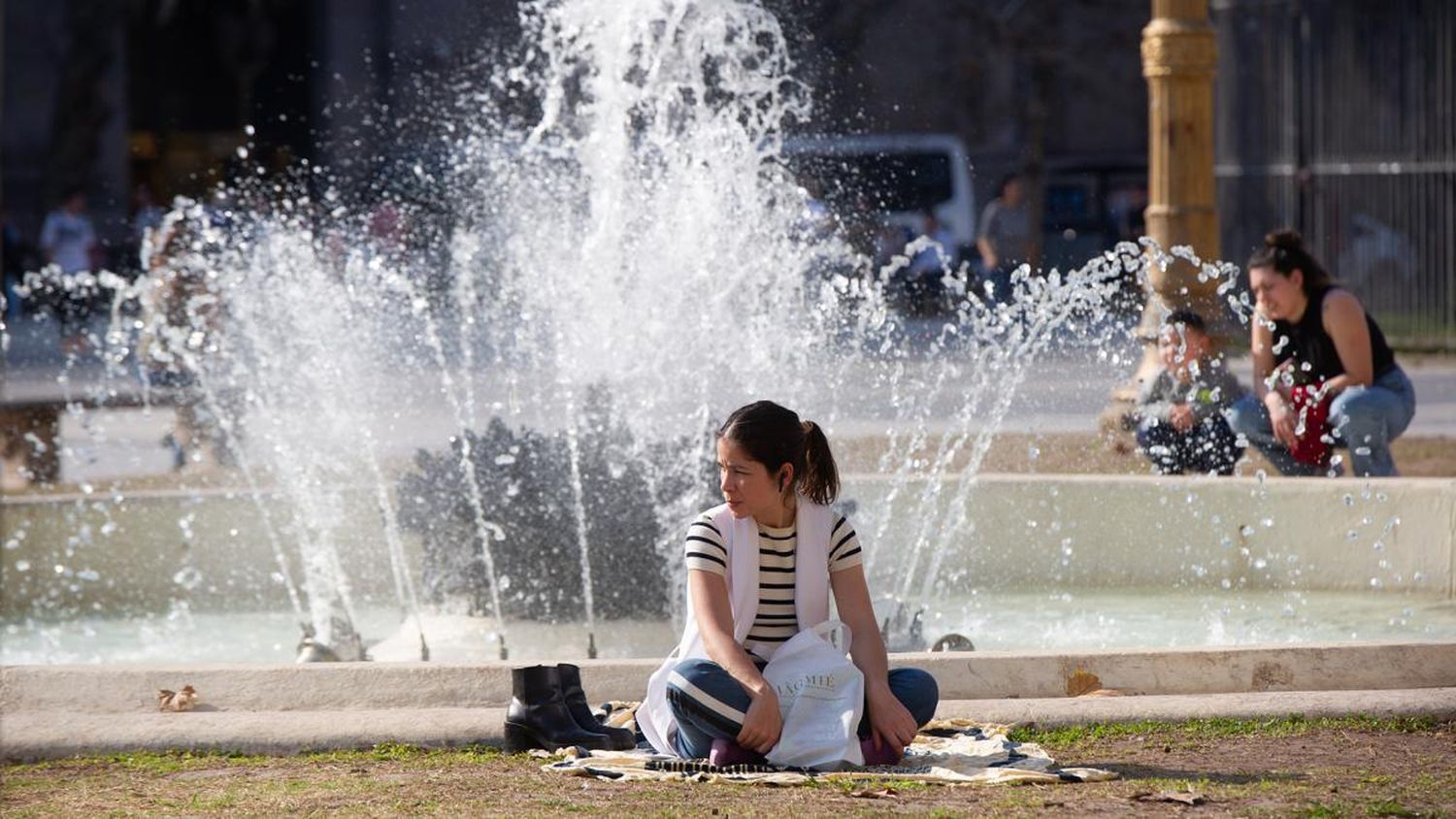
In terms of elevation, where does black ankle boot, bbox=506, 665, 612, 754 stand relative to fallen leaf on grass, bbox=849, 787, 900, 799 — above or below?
above

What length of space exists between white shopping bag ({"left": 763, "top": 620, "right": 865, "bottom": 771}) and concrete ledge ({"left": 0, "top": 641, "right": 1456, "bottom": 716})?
74cm

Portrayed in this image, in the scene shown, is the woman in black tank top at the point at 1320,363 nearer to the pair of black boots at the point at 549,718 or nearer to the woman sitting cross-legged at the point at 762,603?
the woman sitting cross-legged at the point at 762,603

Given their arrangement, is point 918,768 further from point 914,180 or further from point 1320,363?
point 914,180

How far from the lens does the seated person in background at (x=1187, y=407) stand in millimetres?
9039

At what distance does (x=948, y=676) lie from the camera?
554cm

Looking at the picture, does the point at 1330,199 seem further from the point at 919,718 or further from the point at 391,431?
the point at 919,718

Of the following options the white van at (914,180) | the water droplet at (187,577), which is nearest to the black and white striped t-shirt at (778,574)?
the water droplet at (187,577)

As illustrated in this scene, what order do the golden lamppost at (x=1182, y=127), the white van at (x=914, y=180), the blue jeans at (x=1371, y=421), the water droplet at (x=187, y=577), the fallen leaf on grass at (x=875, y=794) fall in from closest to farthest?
the fallen leaf on grass at (x=875, y=794) < the blue jeans at (x=1371, y=421) < the water droplet at (x=187, y=577) < the golden lamppost at (x=1182, y=127) < the white van at (x=914, y=180)

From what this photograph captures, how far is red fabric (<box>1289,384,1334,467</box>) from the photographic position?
864 cm

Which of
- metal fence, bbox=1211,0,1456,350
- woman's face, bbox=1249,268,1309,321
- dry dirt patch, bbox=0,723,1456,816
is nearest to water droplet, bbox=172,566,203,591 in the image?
dry dirt patch, bbox=0,723,1456,816

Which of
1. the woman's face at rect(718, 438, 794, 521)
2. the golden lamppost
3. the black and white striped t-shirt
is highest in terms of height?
the golden lamppost

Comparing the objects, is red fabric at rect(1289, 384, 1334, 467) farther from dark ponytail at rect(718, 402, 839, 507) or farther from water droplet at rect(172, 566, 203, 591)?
water droplet at rect(172, 566, 203, 591)

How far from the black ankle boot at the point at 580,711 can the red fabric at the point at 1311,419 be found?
4.29 metres

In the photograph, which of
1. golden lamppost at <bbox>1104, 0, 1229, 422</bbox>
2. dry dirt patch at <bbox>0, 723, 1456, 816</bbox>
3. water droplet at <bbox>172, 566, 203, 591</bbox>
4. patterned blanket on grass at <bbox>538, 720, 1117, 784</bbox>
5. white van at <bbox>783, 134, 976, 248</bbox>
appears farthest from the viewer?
white van at <bbox>783, 134, 976, 248</bbox>
